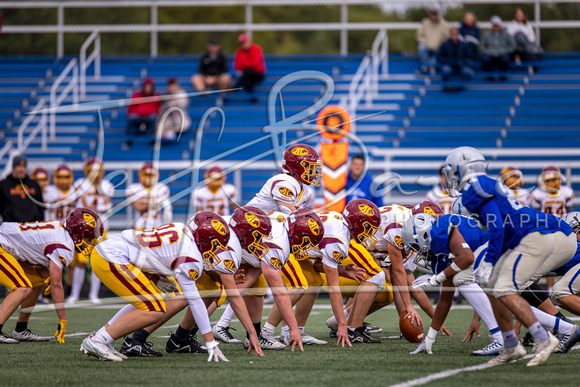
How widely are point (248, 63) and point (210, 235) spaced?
10225 mm

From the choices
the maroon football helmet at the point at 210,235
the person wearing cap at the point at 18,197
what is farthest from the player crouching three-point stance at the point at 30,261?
the person wearing cap at the point at 18,197

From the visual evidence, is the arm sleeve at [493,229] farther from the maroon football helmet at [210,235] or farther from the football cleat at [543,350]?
the maroon football helmet at [210,235]

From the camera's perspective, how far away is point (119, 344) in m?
7.55

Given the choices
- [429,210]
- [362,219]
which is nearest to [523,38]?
[429,210]

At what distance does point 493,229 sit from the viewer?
588 centimetres

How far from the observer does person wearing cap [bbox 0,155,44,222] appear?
35.9ft

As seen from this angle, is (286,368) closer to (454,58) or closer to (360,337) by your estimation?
(360,337)

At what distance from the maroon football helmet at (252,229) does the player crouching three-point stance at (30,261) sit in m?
1.44

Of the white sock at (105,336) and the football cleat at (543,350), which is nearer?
the football cleat at (543,350)

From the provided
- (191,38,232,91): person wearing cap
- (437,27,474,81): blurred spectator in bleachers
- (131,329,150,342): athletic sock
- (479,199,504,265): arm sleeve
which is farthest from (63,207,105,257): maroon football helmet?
(437,27,474,81): blurred spectator in bleachers

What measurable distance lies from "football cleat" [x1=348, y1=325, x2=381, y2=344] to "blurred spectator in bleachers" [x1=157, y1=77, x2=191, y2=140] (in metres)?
8.29

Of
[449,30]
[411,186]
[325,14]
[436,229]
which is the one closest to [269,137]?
[411,186]

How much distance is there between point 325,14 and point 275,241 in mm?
24024

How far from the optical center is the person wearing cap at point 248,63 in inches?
634
